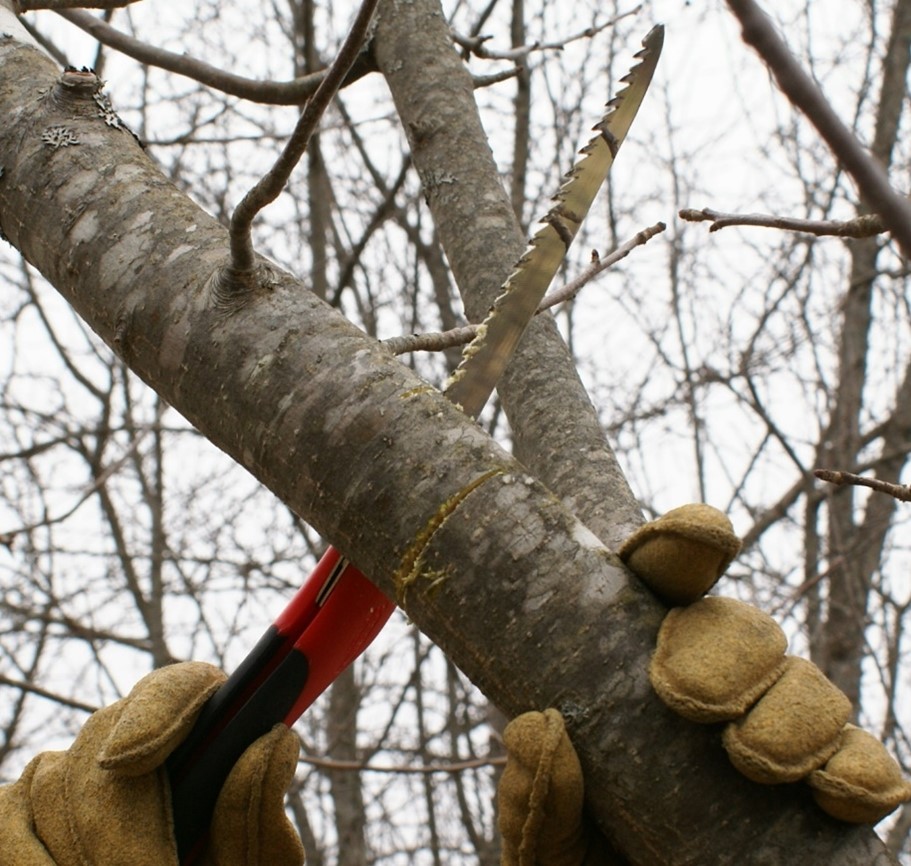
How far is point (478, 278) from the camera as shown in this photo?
6.88 ft

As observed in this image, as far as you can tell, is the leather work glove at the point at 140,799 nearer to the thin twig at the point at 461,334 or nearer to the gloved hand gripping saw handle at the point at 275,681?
the gloved hand gripping saw handle at the point at 275,681

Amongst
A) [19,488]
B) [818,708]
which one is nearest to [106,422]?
[19,488]

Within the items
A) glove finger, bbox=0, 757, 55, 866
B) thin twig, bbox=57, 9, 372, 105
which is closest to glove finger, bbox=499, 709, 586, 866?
glove finger, bbox=0, 757, 55, 866

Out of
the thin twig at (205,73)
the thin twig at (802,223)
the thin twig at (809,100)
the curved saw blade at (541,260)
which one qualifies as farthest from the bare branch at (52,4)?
the thin twig at (809,100)

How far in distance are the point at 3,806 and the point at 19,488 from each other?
23.5 ft

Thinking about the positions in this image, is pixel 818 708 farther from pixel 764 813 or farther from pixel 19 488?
pixel 19 488

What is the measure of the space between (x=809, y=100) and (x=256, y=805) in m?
0.92

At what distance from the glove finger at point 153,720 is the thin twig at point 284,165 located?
18.8 inches

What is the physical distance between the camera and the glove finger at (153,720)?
1.10m

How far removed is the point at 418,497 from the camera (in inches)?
40.9

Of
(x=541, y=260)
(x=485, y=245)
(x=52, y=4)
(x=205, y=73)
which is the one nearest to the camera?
(x=541, y=260)

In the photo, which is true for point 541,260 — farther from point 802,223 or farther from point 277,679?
point 277,679

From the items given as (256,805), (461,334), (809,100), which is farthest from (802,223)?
(256,805)

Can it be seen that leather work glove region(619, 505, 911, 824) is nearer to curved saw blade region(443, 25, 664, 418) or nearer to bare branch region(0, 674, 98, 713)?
curved saw blade region(443, 25, 664, 418)
